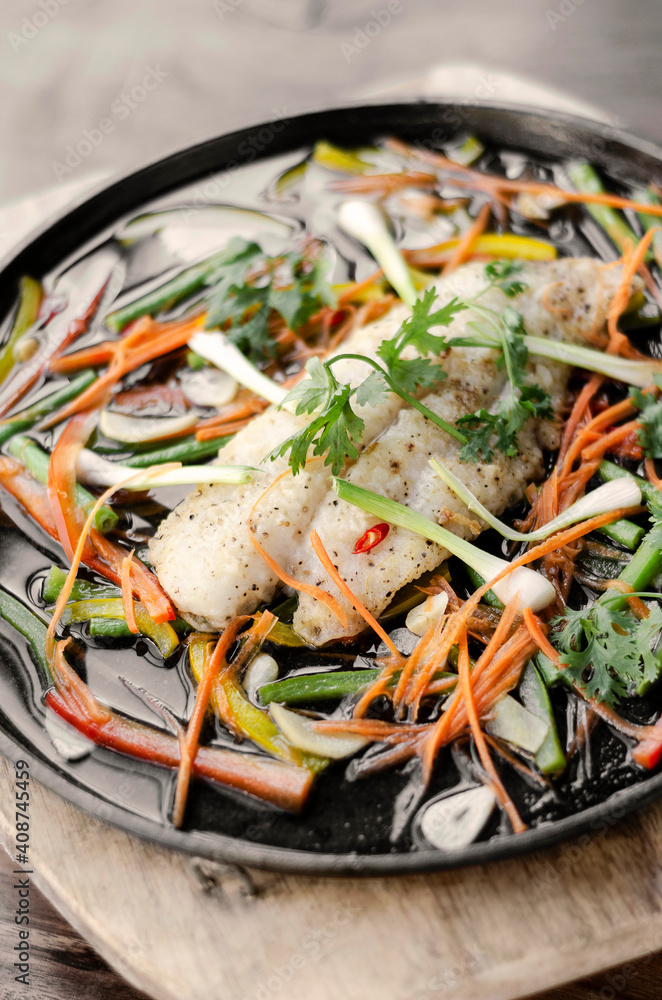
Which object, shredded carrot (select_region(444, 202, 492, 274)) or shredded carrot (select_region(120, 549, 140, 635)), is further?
shredded carrot (select_region(444, 202, 492, 274))

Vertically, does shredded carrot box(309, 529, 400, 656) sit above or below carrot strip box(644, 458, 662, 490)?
below

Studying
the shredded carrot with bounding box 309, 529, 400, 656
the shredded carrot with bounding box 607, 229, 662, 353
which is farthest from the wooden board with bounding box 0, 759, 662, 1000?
the shredded carrot with bounding box 607, 229, 662, 353

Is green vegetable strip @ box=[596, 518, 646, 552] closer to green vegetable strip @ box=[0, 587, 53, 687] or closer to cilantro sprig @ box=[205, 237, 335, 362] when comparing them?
cilantro sprig @ box=[205, 237, 335, 362]

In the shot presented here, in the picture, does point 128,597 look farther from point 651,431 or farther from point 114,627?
point 651,431

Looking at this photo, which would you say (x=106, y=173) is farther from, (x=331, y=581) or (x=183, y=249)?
(x=331, y=581)

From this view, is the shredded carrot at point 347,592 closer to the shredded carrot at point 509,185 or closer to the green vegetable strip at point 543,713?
the green vegetable strip at point 543,713

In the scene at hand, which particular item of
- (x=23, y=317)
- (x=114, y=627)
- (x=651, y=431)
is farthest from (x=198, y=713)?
(x=23, y=317)

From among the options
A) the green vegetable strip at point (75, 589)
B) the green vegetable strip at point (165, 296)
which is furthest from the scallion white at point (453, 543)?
the green vegetable strip at point (165, 296)
